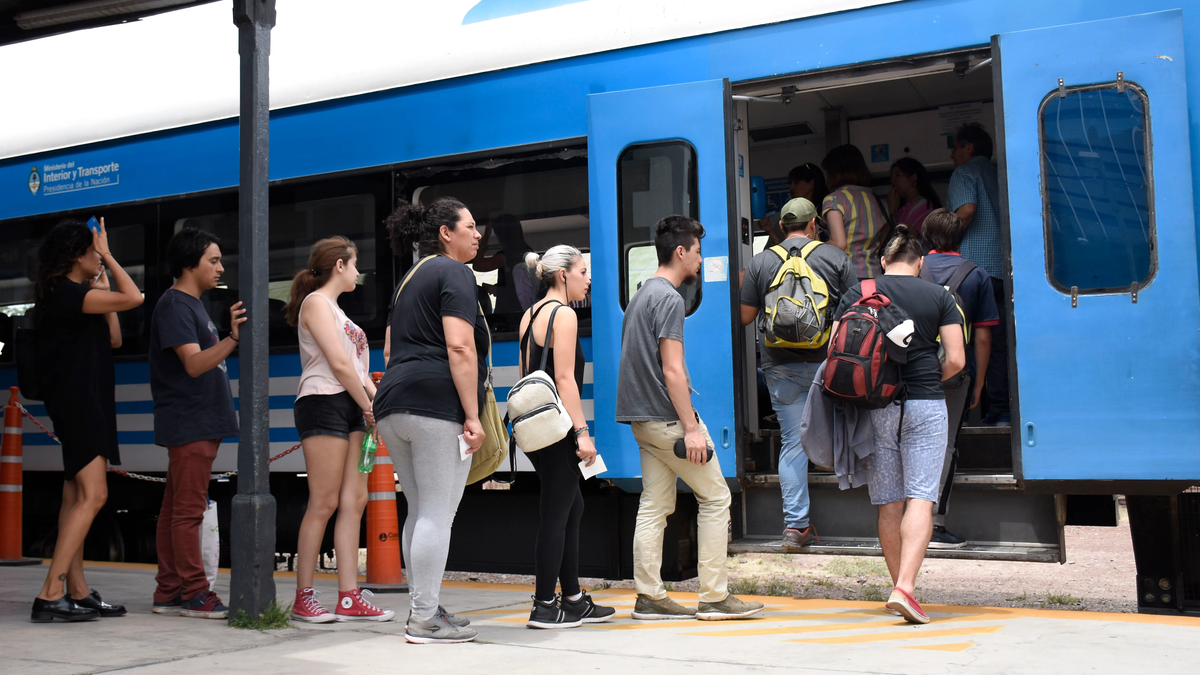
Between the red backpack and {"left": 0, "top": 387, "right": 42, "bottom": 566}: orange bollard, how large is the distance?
574 cm

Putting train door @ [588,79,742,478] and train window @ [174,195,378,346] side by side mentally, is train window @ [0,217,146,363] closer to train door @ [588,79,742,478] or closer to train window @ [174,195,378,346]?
train window @ [174,195,378,346]

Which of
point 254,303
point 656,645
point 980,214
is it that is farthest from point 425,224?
point 980,214

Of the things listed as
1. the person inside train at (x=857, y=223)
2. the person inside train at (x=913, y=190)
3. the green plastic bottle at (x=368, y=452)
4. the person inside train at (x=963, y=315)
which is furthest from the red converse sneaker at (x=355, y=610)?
the person inside train at (x=913, y=190)

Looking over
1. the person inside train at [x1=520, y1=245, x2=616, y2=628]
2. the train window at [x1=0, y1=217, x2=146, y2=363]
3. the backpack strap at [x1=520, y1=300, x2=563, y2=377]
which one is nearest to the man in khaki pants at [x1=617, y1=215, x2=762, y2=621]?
the person inside train at [x1=520, y1=245, x2=616, y2=628]

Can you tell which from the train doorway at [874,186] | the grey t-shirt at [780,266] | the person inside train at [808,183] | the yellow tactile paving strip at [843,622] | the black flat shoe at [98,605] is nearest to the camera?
the yellow tactile paving strip at [843,622]

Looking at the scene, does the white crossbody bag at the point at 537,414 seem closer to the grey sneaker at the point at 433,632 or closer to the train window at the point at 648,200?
the grey sneaker at the point at 433,632

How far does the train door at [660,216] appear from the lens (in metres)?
5.83

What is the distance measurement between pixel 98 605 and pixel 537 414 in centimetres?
228

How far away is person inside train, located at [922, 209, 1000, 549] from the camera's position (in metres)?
5.57

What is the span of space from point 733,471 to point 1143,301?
2084 mm

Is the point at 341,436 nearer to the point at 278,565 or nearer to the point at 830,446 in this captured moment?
the point at 830,446

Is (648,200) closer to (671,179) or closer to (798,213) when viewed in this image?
(671,179)

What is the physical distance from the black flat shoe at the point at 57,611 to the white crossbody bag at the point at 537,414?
2160 millimetres

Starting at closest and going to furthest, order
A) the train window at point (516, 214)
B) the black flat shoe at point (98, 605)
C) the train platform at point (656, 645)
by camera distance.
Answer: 1. the train platform at point (656, 645)
2. the black flat shoe at point (98, 605)
3. the train window at point (516, 214)
